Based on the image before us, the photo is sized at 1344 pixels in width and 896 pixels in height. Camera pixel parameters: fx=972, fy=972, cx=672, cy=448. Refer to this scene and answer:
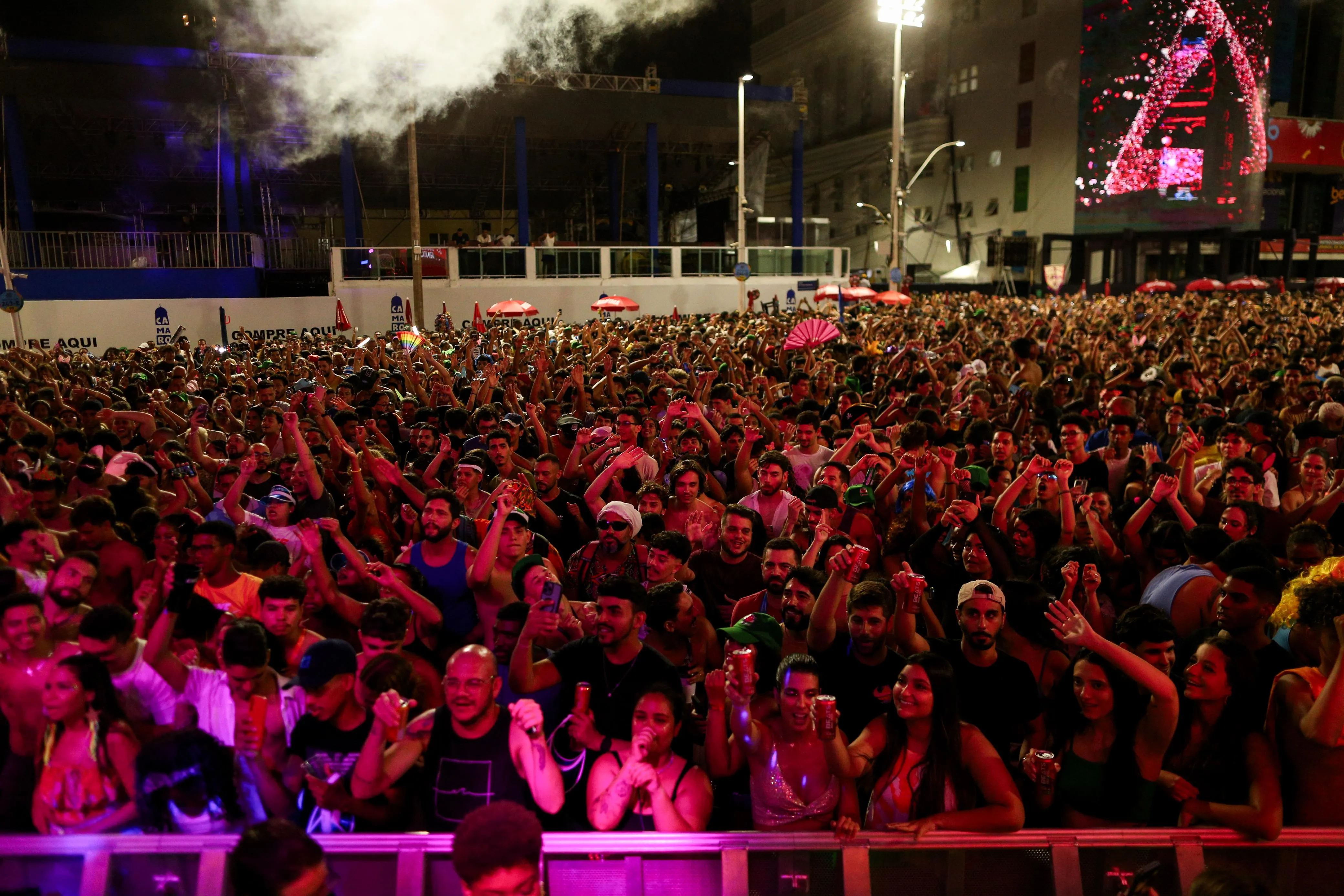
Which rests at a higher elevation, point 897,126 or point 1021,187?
point 1021,187

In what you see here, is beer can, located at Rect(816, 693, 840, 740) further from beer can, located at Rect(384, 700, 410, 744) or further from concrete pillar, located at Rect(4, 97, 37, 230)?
concrete pillar, located at Rect(4, 97, 37, 230)

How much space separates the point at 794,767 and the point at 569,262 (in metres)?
27.2

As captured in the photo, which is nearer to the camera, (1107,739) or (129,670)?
(1107,739)

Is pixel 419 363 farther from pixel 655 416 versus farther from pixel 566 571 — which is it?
pixel 566 571

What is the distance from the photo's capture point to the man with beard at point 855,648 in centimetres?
350

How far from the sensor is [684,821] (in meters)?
2.97

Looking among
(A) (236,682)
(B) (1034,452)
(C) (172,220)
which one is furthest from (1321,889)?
(C) (172,220)

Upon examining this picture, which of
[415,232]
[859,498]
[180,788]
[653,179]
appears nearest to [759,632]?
[859,498]

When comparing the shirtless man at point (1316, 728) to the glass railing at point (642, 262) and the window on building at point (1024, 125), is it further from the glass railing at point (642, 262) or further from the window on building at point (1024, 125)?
the window on building at point (1024, 125)

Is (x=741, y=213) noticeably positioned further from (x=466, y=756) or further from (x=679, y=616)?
(x=466, y=756)

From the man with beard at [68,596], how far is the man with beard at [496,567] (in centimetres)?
158

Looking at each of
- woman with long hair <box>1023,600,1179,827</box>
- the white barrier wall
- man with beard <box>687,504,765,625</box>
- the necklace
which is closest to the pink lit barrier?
woman with long hair <box>1023,600,1179,827</box>

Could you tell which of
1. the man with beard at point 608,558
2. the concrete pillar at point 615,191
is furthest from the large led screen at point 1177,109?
the man with beard at point 608,558

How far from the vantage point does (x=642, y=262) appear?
1192 inches
